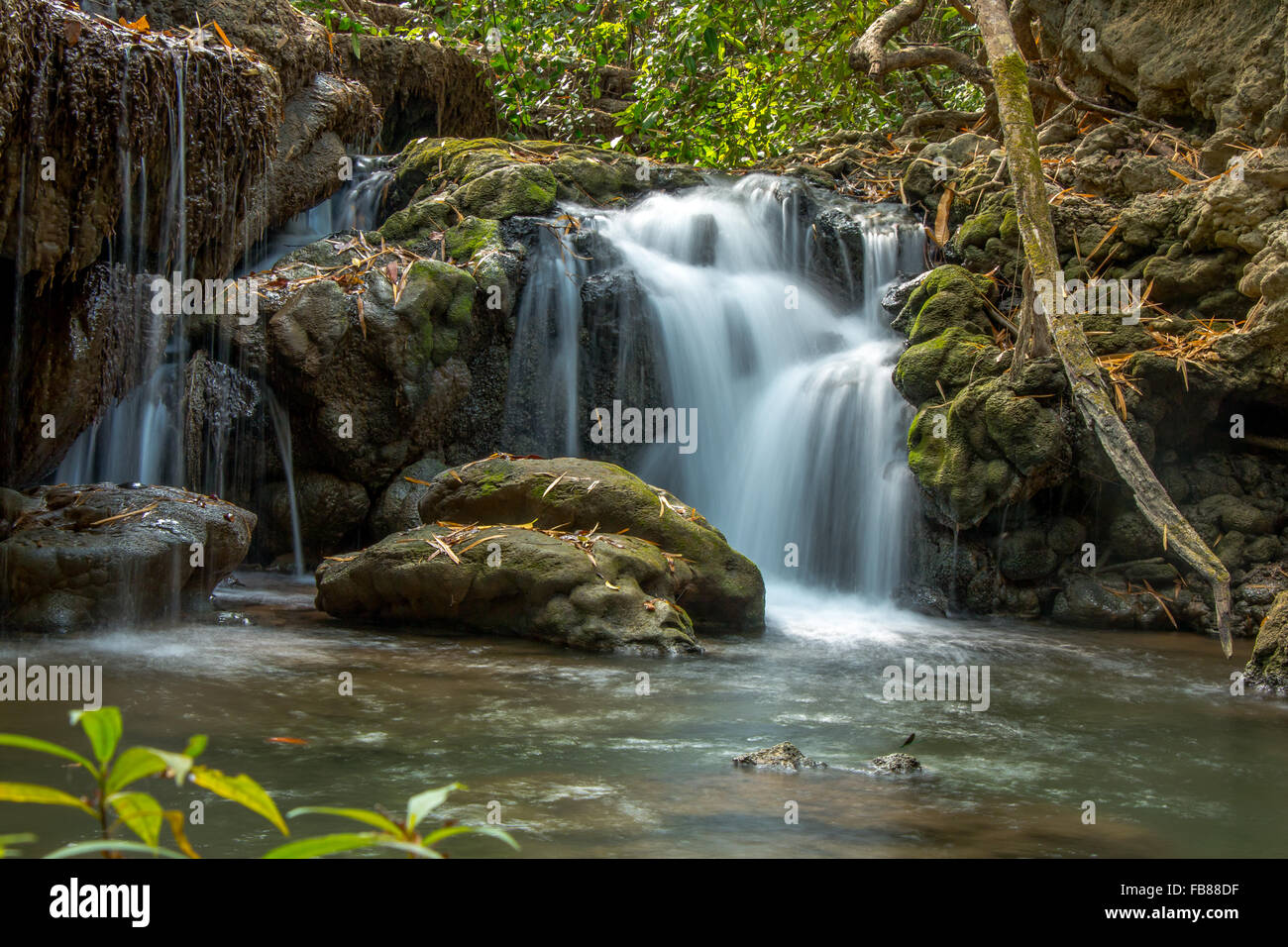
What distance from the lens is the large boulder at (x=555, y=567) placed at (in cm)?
630

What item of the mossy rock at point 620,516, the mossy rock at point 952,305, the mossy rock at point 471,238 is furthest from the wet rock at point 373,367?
the mossy rock at point 952,305

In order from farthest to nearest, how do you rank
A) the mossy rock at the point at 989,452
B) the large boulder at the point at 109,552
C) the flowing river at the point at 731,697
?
1. the mossy rock at the point at 989,452
2. the large boulder at the point at 109,552
3. the flowing river at the point at 731,697

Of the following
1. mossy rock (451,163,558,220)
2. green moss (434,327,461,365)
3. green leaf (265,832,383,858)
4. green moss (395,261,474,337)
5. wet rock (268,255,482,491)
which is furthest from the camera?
mossy rock (451,163,558,220)

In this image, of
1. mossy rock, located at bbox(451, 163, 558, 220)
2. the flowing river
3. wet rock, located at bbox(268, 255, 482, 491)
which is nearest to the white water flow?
the flowing river

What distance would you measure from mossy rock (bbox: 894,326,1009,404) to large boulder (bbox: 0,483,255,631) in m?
Result: 5.10

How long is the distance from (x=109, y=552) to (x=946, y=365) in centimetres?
606

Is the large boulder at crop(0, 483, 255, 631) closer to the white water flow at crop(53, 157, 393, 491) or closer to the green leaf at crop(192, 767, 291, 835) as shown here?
the white water flow at crop(53, 157, 393, 491)

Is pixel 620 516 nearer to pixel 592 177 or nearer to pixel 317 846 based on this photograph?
pixel 592 177

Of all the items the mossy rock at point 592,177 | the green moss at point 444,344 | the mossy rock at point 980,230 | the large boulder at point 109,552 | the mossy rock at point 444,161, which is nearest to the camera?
the large boulder at point 109,552

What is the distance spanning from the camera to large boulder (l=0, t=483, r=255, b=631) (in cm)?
588

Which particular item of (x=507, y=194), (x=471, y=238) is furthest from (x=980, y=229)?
(x=471, y=238)

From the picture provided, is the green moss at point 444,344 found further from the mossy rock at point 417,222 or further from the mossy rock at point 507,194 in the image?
the mossy rock at point 507,194

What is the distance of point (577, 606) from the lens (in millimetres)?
6285
